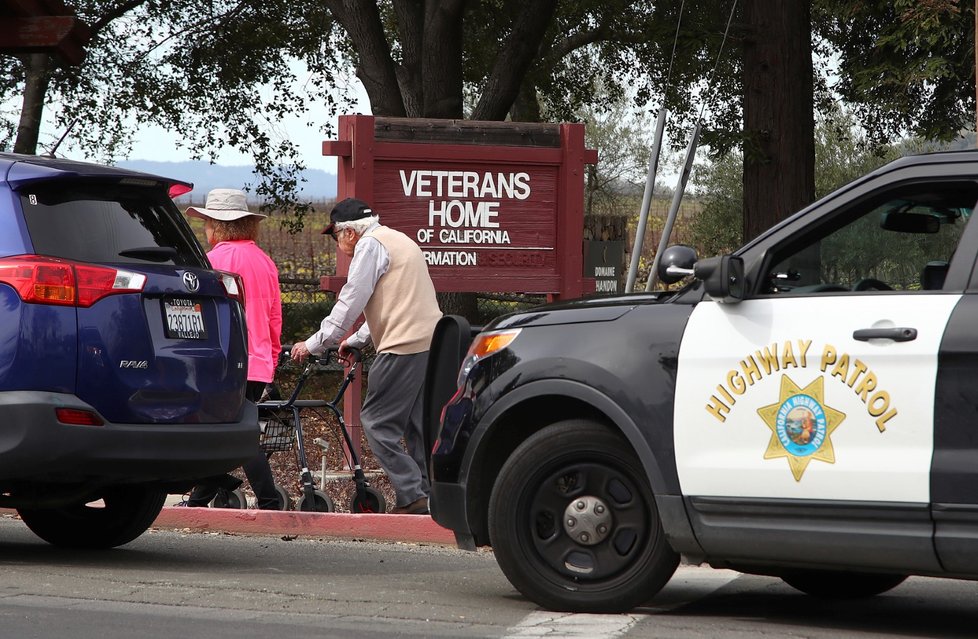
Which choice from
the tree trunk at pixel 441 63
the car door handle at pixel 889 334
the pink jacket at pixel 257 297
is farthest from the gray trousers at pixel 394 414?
the tree trunk at pixel 441 63

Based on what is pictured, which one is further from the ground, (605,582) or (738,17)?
(738,17)

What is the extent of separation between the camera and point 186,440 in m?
7.13

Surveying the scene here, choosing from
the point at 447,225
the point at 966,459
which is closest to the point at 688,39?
the point at 447,225

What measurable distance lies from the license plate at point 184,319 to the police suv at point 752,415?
58.2 inches

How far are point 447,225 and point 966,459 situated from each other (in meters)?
6.42

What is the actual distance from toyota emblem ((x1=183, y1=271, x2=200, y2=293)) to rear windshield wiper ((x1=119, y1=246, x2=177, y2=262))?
138 millimetres

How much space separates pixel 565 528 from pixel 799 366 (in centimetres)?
117

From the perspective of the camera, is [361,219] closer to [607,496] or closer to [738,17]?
[607,496]

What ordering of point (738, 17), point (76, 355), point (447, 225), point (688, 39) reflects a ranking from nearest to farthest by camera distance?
point (76, 355)
point (447, 225)
point (688, 39)
point (738, 17)

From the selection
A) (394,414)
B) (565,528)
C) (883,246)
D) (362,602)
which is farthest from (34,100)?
(883,246)

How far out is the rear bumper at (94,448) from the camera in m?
6.68

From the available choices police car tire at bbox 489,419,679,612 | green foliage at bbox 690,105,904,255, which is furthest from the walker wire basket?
green foliage at bbox 690,105,904,255

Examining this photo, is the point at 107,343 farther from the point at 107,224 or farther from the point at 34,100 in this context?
the point at 34,100

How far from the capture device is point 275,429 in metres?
9.27
